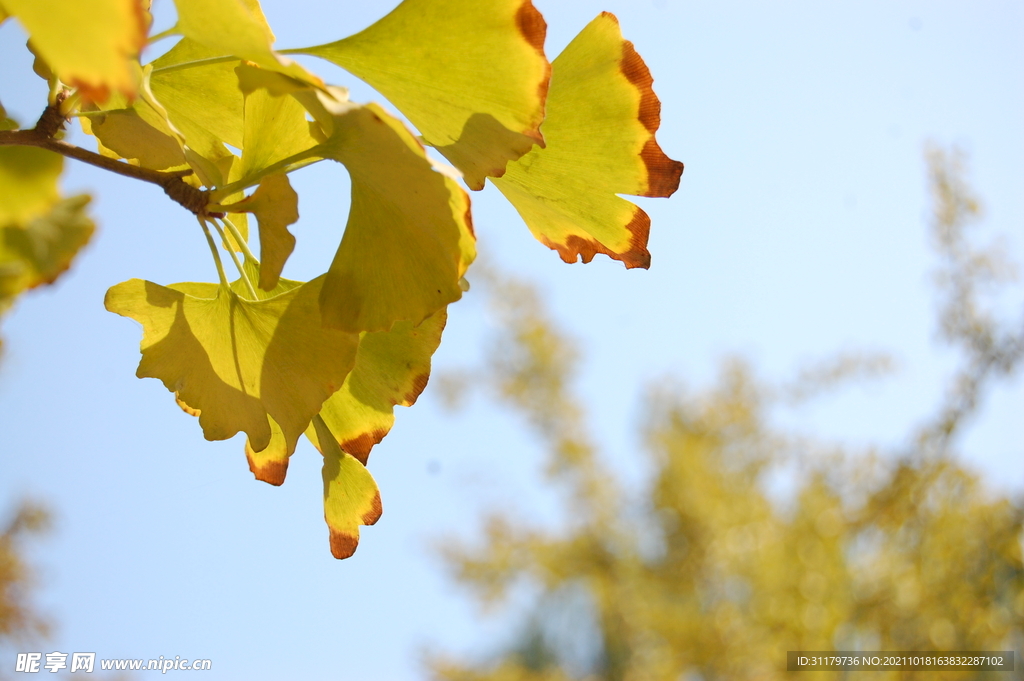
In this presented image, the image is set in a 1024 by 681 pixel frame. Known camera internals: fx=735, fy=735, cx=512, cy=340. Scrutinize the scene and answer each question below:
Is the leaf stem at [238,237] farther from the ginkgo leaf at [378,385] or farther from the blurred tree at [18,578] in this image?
the blurred tree at [18,578]

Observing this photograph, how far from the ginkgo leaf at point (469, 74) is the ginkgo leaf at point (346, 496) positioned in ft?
0.29

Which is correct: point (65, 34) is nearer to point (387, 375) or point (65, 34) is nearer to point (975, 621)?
point (387, 375)

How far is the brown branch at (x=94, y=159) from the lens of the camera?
16 cm

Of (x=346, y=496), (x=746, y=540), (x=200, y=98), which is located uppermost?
(x=746, y=540)

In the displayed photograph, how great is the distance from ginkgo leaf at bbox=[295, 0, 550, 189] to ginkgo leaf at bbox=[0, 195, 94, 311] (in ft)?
0.25

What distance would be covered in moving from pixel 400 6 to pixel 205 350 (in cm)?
10

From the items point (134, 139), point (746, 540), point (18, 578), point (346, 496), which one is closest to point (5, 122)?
point (134, 139)

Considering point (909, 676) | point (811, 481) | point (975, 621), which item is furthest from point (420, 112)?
point (811, 481)

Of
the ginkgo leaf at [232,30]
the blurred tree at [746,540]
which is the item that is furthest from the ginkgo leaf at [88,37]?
the blurred tree at [746,540]

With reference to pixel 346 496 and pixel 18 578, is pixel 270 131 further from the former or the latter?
pixel 18 578

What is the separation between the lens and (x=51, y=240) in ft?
0.55

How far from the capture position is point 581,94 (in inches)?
7.5

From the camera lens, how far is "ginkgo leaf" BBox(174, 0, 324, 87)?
13cm

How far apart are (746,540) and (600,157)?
2.19 meters
